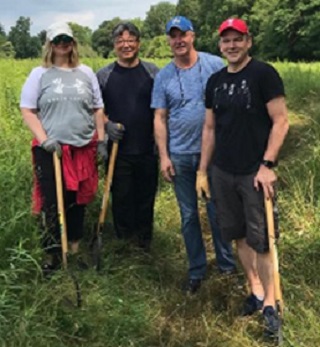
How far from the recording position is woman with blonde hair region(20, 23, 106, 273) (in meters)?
4.04

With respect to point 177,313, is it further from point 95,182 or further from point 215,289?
point 95,182

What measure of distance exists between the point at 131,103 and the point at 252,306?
183 centimetres

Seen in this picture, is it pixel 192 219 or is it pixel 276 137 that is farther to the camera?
pixel 192 219

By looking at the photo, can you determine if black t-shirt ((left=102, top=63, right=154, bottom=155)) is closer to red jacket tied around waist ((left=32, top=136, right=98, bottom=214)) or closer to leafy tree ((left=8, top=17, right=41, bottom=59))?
red jacket tied around waist ((left=32, top=136, right=98, bottom=214))

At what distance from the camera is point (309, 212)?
518 cm

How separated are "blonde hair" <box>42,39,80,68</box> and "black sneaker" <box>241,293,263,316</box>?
207 cm

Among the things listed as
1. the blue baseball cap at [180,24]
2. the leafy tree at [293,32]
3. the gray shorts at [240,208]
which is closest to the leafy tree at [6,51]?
the leafy tree at [293,32]

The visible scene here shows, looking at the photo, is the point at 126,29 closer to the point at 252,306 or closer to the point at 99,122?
the point at 99,122

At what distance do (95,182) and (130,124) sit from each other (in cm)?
56

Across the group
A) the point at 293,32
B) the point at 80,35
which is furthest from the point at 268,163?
the point at 80,35

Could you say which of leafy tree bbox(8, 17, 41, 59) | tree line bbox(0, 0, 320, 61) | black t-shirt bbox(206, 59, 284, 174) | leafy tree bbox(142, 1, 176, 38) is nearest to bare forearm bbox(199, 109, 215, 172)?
black t-shirt bbox(206, 59, 284, 174)

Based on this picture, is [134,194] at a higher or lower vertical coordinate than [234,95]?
lower

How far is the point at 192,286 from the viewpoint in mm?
4328

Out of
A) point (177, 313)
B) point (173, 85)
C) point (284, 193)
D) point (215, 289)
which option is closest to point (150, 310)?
point (177, 313)
